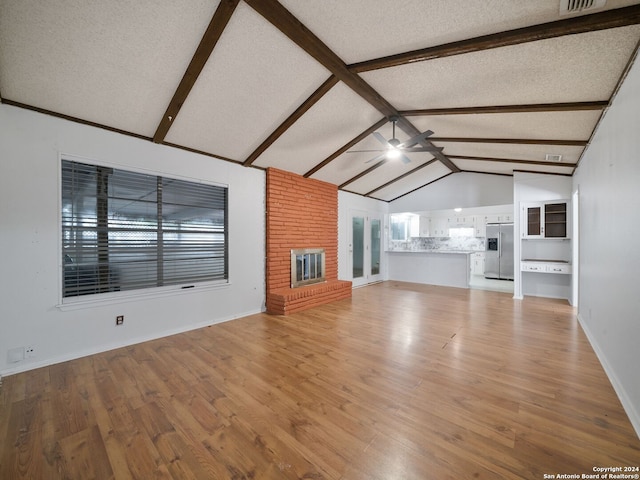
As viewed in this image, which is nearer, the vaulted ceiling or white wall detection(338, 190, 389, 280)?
the vaulted ceiling

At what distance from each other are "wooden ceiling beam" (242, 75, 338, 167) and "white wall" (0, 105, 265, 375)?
1.06 metres

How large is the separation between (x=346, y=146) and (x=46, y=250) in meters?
4.16

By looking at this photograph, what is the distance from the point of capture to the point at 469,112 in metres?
3.20

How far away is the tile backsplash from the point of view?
875 centimetres

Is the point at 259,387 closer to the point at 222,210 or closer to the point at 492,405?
the point at 492,405

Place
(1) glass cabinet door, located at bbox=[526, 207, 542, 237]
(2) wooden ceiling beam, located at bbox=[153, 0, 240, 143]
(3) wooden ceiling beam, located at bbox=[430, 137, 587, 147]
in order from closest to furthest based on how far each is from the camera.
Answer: (2) wooden ceiling beam, located at bbox=[153, 0, 240, 143] → (3) wooden ceiling beam, located at bbox=[430, 137, 587, 147] → (1) glass cabinet door, located at bbox=[526, 207, 542, 237]

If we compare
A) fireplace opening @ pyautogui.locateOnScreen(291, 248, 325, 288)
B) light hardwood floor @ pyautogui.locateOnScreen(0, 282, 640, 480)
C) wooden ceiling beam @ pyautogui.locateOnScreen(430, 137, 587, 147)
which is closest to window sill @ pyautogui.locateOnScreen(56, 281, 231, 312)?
light hardwood floor @ pyautogui.locateOnScreen(0, 282, 640, 480)

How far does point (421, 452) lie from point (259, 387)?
1.36 metres

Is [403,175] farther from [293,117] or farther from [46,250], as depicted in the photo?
[46,250]

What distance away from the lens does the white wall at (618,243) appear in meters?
1.88

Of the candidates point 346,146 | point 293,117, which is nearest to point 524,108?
point 346,146

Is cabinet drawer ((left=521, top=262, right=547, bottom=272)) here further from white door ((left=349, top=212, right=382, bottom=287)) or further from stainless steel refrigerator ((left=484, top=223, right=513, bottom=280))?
white door ((left=349, top=212, right=382, bottom=287))

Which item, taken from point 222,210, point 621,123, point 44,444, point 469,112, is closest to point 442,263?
point 469,112

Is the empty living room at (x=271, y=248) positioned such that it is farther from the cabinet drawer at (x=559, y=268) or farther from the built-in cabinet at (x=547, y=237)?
the built-in cabinet at (x=547, y=237)
